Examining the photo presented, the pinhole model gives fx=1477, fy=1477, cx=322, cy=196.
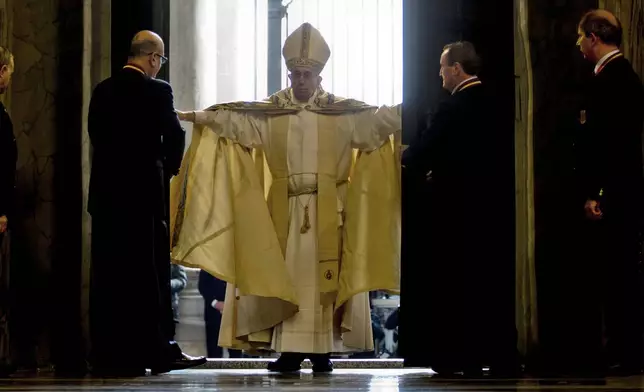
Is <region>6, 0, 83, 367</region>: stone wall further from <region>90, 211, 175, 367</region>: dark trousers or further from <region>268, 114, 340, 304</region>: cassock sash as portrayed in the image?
<region>268, 114, 340, 304</region>: cassock sash

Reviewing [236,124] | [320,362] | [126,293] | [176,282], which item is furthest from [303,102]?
[176,282]

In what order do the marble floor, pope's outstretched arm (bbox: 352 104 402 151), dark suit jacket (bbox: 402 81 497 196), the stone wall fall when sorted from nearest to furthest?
the marble floor
dark suit jacket (bbox: 402 81 497 196)
pope's outstretched arm (bbox: 352 104 402 151)
the stone wall

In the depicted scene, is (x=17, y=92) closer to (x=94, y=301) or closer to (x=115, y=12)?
(x=115, y=12)

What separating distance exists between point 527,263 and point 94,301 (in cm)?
224

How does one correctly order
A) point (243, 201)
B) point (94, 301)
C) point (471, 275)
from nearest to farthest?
point (471, 275) < point (94, 301) < point (243, 201)

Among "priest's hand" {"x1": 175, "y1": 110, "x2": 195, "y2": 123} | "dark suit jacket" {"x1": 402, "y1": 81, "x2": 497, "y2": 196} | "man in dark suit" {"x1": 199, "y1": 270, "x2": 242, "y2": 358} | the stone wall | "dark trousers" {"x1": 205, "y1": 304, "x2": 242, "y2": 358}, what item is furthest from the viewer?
A: "dark trousers" {"x1": 205, "y1": 304, "x2": 242, "y2": 358}

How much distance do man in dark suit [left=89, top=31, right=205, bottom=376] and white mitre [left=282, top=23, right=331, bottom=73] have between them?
0.84 m

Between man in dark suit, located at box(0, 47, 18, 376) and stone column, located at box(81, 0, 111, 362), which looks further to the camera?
stone column, located at box(81, 0, 111, 362)

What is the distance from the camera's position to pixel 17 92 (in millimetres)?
8094

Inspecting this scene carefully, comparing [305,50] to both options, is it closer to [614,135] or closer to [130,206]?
[130,206]

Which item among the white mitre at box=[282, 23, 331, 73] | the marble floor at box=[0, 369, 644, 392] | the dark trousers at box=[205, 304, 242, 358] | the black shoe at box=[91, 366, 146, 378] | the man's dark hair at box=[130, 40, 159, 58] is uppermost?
the white mitre at box=[282, 23, 331, 73]

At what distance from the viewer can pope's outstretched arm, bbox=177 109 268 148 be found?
309 inches

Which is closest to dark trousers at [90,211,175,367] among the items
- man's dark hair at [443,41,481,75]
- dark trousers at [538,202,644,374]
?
man's dark hair at [443,41,481,75]

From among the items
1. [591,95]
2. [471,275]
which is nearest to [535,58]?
[591,95]
